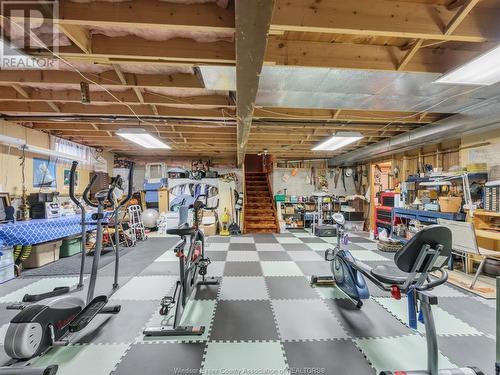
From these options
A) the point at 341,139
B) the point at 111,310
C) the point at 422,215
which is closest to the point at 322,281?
the point at 111,310

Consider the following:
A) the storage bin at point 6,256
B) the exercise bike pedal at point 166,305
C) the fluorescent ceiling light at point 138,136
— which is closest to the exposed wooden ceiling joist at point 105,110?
the fluorescent ceiling light at point 138,136

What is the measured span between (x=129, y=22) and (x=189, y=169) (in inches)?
282

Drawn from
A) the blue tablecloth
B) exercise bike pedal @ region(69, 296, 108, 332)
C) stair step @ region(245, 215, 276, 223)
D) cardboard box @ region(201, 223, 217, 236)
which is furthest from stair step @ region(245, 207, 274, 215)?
exercise bike pedal @ region(69, 296, 108, 332)

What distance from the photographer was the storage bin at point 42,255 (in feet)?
13.1

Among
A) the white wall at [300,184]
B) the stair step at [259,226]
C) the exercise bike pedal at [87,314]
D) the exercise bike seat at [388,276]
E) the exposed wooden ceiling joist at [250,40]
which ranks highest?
the exposed wooden ceiling joist at [250,40]

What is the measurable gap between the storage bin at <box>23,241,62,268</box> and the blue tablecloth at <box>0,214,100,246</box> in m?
0.39

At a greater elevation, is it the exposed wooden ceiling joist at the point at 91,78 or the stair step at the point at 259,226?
the exposed wooden ceiling joist at the point at 91,78

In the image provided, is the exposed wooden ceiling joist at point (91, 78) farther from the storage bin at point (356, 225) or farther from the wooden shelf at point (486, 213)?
the storage bin at point (356, 225)

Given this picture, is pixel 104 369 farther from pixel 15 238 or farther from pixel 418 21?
pixel 418 21

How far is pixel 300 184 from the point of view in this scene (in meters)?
9.03

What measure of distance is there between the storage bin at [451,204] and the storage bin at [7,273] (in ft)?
24.2

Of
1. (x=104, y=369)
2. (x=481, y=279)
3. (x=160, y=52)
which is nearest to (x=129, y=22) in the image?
(x=160, y=52)

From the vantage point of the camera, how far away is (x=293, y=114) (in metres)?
3.88

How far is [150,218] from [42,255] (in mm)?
3481
